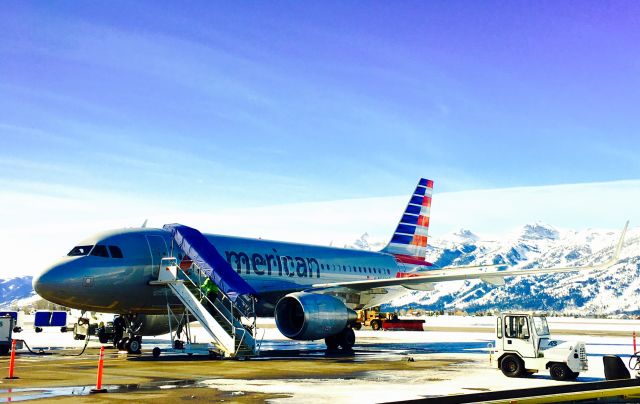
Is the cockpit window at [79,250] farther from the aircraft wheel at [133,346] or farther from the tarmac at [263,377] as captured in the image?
the aircraft wheel at [133,346]

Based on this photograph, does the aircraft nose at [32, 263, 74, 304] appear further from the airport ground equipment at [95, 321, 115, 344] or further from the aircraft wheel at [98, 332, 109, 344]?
the aircraft wheel at [98, 332, 109, 344]

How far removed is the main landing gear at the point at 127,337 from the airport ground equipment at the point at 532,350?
13132 millimetres

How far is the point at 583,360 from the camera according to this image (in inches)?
664

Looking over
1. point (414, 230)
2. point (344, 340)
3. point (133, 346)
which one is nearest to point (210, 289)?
point (133, 346)

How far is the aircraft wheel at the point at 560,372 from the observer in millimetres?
16828

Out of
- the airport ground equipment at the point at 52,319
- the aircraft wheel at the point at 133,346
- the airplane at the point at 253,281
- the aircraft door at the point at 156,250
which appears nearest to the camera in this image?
the airplane at the point at 253,281

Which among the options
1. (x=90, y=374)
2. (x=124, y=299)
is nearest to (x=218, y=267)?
(x=124, y=299)

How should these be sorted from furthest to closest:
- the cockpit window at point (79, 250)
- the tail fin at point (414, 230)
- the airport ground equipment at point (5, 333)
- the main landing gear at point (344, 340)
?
the tail fin at point (414, 230) → the main landing gear at point (344, 340) → the airport ground equipment at point (5, 333) → the cockpit window at point (79, 250)

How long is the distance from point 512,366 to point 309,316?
8146 mm

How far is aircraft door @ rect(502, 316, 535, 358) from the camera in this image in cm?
1759

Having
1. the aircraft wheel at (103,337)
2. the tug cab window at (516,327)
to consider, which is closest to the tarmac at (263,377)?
the tug cab window at (516,327)

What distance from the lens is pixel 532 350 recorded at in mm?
17500

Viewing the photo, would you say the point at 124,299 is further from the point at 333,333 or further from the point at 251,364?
the point at 333,333

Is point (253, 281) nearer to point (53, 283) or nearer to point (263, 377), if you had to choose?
point (53, 283)
